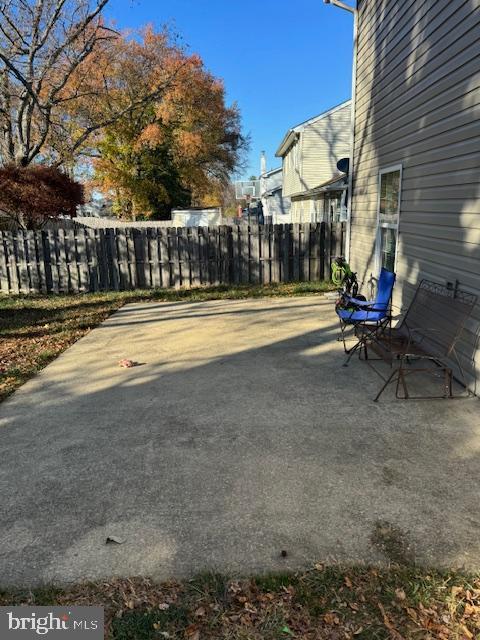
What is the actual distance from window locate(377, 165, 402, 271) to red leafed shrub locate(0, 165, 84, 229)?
8.10 m

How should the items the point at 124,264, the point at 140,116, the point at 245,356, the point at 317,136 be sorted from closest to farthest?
the point at 245,356, the point at 124,264, the point at 317,136, the point at 140,116

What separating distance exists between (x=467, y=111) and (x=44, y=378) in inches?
210

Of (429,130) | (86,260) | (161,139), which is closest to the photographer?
(429,130)

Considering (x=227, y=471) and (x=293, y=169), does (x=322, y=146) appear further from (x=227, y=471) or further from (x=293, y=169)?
(x=227, y=471)

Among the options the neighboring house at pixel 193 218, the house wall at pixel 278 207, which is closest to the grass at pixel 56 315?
the neighboring house at pixel 193 218

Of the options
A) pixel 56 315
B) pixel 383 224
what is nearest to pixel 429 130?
pixel 383 224

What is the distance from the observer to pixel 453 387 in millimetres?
4465

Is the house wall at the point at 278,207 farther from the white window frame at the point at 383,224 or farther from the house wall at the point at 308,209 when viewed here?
the white window frame at the point at 383,224

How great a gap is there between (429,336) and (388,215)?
9.30 feet

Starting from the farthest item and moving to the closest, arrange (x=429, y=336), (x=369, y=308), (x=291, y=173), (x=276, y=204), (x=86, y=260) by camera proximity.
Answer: (x=276, y=204)
(x=291, y=173)
(x=86, y=260)
(x=369, y=308)
(x=429, y=336)

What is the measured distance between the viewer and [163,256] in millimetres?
10914

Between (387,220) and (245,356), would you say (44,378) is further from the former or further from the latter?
(387,220)

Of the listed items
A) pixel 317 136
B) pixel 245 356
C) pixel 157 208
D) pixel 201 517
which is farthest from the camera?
pixel 157 208

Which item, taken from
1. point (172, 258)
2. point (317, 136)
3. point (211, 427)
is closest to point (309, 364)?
point (211, 427)
